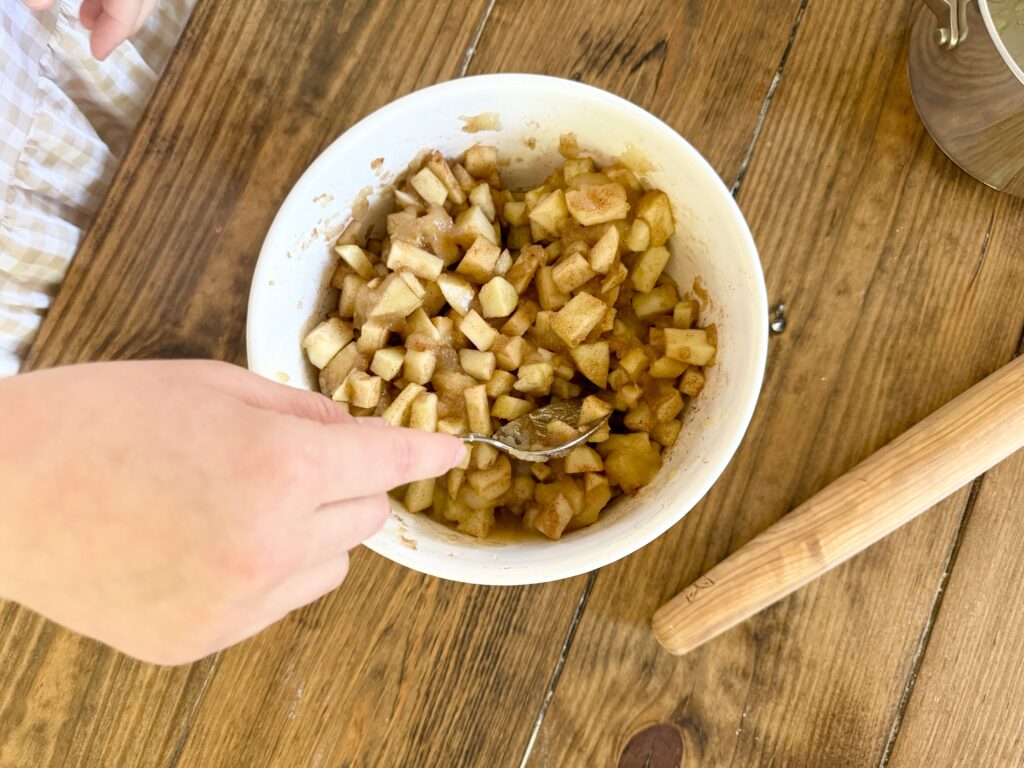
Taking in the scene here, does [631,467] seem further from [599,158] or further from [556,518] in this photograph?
[599,158]

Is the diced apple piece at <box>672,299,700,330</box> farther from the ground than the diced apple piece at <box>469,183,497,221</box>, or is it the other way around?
the diced apple piece at <box>469,183,497,221</box>

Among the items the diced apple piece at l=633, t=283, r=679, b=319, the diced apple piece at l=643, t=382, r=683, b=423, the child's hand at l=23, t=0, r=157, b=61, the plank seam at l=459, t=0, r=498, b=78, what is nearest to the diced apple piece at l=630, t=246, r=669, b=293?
the diced apple piece at l=633, t=283, r=679, b=319

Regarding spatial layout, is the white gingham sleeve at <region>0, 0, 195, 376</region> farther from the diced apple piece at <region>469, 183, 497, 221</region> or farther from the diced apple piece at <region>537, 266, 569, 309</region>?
the diced apple piece at <region>537, 266, 569, 309</region>

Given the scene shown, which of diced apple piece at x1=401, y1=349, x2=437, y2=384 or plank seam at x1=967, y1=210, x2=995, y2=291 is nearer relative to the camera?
diced apple piece at x1=401, y1=349, x2=437, y2=384

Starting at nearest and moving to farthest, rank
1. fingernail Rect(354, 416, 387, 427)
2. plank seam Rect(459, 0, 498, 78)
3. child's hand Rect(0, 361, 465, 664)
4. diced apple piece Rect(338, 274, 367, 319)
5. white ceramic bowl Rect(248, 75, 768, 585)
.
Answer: child's hand Rect(0, 361, 465, 664) < fingernail Rect(354, 416, 387, 427) < white ceramic bowl Rect(248, 75, 768, 585) < diced apple piece Rect(338, 274, 367, 319) < plank seam Rect(459, 0, 498, 78)

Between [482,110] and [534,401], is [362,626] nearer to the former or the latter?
[534,401]

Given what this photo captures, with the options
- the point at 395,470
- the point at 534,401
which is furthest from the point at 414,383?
the point at 395,470

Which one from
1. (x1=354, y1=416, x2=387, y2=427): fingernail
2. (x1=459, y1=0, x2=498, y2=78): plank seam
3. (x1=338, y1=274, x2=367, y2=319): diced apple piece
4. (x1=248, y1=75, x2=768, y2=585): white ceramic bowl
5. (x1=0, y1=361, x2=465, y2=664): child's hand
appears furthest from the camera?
(x1=459, y1=0, x2=498, y2=78): plank seam
